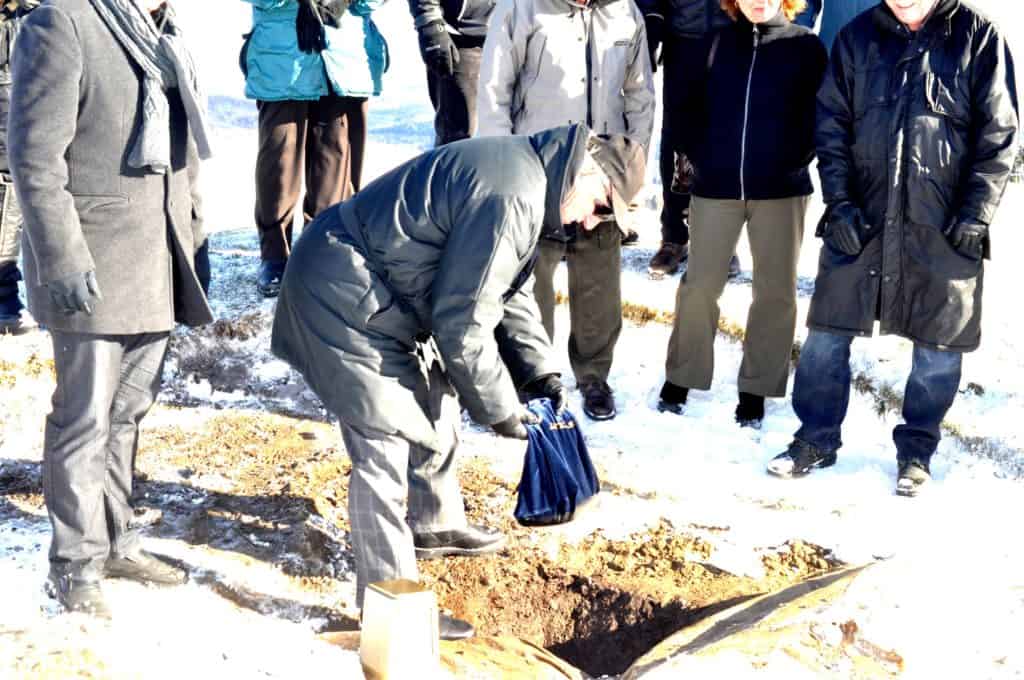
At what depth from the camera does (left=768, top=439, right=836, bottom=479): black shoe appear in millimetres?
4375

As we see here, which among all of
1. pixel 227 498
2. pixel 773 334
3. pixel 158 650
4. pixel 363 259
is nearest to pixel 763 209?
pixel 773 334

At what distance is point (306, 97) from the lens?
5.27m

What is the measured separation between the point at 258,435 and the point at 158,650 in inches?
75.6

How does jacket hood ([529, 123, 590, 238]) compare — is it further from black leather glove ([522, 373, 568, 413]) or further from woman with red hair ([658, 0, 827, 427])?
woman with red hair ([658, 0, 827, 427])

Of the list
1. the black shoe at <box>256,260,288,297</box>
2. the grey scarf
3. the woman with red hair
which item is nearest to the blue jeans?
the woman with red hair

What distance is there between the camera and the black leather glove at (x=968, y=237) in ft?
12.9

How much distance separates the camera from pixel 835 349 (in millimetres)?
4324

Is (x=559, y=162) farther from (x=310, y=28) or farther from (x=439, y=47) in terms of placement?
(x=439, y=47)

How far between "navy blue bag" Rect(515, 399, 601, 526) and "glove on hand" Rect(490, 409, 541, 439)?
0.12m

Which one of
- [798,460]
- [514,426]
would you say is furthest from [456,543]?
[798,460]

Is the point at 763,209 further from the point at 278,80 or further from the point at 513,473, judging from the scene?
the point at 278,80

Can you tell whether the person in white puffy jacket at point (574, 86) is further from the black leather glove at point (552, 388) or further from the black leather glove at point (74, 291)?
the black leather glove at point (74, 291)

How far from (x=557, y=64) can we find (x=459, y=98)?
1.52 metres

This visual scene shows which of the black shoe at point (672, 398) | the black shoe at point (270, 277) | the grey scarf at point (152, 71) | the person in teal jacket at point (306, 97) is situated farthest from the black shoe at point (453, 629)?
the black shoe at point (270, 277)
